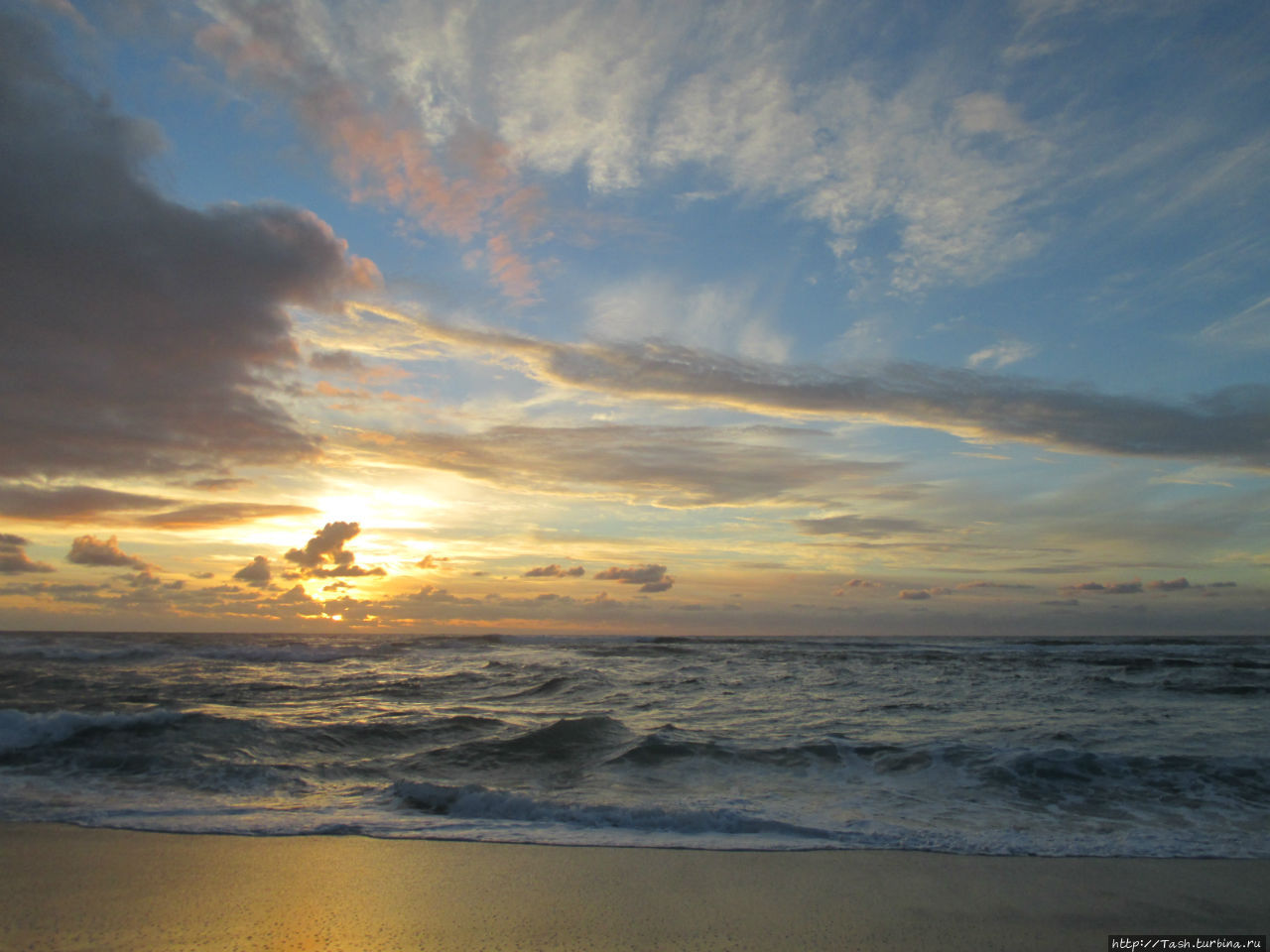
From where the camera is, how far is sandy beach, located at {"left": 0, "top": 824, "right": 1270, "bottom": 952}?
186 inches

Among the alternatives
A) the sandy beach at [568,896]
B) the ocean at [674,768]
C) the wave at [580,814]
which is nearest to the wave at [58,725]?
the ocean at [674,768]

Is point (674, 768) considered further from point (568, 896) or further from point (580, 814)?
point (568, 896)

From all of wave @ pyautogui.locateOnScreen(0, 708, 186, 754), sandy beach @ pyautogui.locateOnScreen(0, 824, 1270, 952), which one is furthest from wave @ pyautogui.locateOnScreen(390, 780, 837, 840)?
wave @ pyautogui.locateOnScreen(0, 708, 186, 754)

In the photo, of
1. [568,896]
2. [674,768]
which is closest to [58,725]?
[674,768]

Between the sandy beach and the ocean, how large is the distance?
0.59 m

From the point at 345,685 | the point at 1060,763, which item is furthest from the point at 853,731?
the point at 345,685

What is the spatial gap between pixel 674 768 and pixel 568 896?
5.32 meters

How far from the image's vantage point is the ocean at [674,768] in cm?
746

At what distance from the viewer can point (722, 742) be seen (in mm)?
11961

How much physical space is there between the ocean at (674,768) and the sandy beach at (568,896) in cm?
59

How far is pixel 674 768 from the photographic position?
10.5 m

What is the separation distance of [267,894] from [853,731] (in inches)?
414

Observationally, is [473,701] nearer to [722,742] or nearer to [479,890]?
[722,742]

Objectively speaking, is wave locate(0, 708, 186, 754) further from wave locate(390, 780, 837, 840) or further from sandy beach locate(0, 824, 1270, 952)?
wave locate(390, 780, 837, 840)
